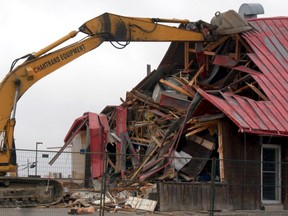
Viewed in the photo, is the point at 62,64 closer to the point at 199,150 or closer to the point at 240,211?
the point at 199,150

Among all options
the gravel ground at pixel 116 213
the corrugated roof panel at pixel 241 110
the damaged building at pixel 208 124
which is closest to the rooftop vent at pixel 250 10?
the damaged building at pixel 208 124

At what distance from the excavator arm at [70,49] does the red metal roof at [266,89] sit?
2.66m

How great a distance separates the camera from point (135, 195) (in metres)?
22.1

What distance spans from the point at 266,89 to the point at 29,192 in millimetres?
9742

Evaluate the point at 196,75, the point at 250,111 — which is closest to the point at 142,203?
the point at 250,111

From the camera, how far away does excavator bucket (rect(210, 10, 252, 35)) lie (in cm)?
2664

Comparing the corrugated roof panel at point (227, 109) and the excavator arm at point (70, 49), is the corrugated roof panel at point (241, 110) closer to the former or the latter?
the corrugated roof panel at point (227, 109)

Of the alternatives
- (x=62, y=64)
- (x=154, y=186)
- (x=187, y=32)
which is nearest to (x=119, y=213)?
(x=154, y=186)

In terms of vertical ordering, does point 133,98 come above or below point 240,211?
above

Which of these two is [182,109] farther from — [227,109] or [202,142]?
[227,109]

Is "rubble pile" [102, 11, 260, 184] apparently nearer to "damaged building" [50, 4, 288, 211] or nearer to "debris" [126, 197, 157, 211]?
"damaged building" [50, 4, 288, 211]

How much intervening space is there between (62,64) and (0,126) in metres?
3.33

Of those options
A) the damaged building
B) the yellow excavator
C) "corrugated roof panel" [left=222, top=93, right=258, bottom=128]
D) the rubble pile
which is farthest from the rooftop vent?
"corrugated roof panel" [left=222, top=93, right=258, bottom=128]

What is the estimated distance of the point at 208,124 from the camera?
2325cm
